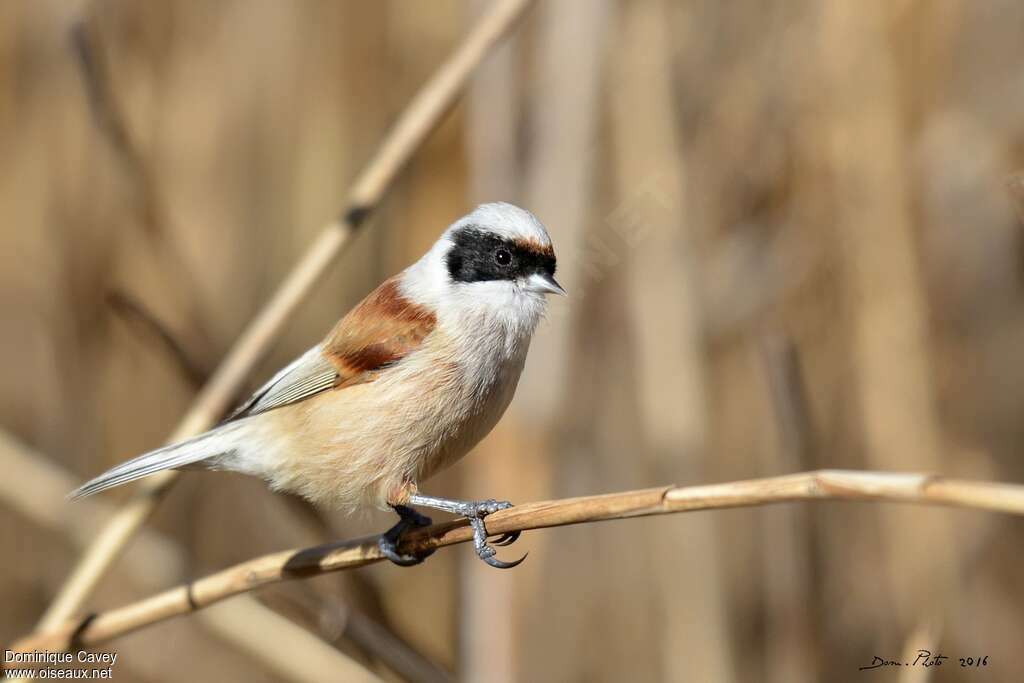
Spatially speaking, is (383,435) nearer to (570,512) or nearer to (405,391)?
(405,391)

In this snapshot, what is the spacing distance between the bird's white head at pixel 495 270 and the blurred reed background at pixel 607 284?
26.2 inches

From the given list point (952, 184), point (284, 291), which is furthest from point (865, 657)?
point (284, 291)

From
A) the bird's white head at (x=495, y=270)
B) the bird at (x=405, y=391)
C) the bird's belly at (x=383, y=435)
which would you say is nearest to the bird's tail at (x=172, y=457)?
the bird at (x=405, y=391)

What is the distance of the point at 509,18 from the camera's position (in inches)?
84.1

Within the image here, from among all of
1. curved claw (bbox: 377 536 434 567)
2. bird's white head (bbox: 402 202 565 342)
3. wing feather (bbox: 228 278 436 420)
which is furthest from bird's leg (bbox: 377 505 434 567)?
bird's white head (bbox: 402 202 565 342)

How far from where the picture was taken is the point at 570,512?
Result: 1379mm

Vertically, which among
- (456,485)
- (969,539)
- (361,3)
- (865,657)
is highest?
(361,3)

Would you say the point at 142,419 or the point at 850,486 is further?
the point at 142,419

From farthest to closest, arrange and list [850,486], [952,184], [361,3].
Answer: [361,3]
[952,184]
[850,486]

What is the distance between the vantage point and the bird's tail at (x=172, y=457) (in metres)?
1.97

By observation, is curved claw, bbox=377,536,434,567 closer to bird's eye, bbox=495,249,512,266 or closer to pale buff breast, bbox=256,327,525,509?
pale buff breast, bbox=256,327,525,509

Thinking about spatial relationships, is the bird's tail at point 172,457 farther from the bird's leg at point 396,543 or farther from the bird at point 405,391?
the bird's leg at point 396,543

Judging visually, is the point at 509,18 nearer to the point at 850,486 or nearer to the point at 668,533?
the point at 850,486

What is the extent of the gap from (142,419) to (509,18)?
2.16 meters
